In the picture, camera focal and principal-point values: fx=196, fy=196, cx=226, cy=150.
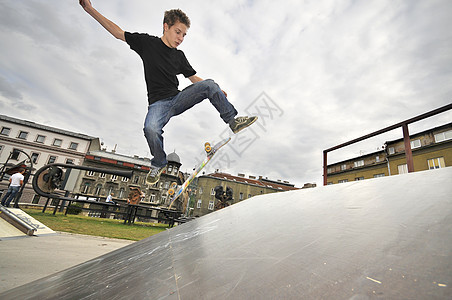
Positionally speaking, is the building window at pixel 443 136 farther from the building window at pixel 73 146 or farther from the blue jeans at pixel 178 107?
the building window at pixel 73 146

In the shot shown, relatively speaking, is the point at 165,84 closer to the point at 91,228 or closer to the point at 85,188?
the point at 91,228

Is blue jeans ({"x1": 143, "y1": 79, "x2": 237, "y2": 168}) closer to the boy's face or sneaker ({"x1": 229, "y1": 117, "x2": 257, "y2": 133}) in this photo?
sneaker ({"x1": 229, "y1": 117, "x2": 257, "y2": 133})

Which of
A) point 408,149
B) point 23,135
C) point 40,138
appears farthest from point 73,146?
point 408,149

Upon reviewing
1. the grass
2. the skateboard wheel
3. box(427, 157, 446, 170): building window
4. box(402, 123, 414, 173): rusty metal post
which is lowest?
the grass

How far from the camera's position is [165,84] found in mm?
3922

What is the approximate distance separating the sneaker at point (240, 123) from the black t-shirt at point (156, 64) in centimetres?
132

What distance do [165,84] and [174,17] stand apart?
4.70 feet

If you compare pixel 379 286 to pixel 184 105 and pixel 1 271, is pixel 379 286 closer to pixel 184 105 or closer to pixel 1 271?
pixel 1 271

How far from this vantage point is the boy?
3.71 meters

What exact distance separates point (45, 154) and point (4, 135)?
18.5 ft

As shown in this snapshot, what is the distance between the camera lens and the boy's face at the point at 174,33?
158 inches

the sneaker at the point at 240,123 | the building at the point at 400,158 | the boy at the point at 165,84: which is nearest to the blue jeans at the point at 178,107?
the boy at the point at 165,84

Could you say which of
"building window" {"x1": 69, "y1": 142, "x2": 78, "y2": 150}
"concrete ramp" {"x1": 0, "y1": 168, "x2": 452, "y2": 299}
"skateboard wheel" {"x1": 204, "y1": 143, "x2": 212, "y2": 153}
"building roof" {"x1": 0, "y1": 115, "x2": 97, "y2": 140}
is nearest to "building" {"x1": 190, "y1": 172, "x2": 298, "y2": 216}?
"building roof" {"x1": 0, "y1": 115, "x2": 97, "y2": 140}

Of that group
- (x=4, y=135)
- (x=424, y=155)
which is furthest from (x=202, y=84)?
(x=4, y=135)
